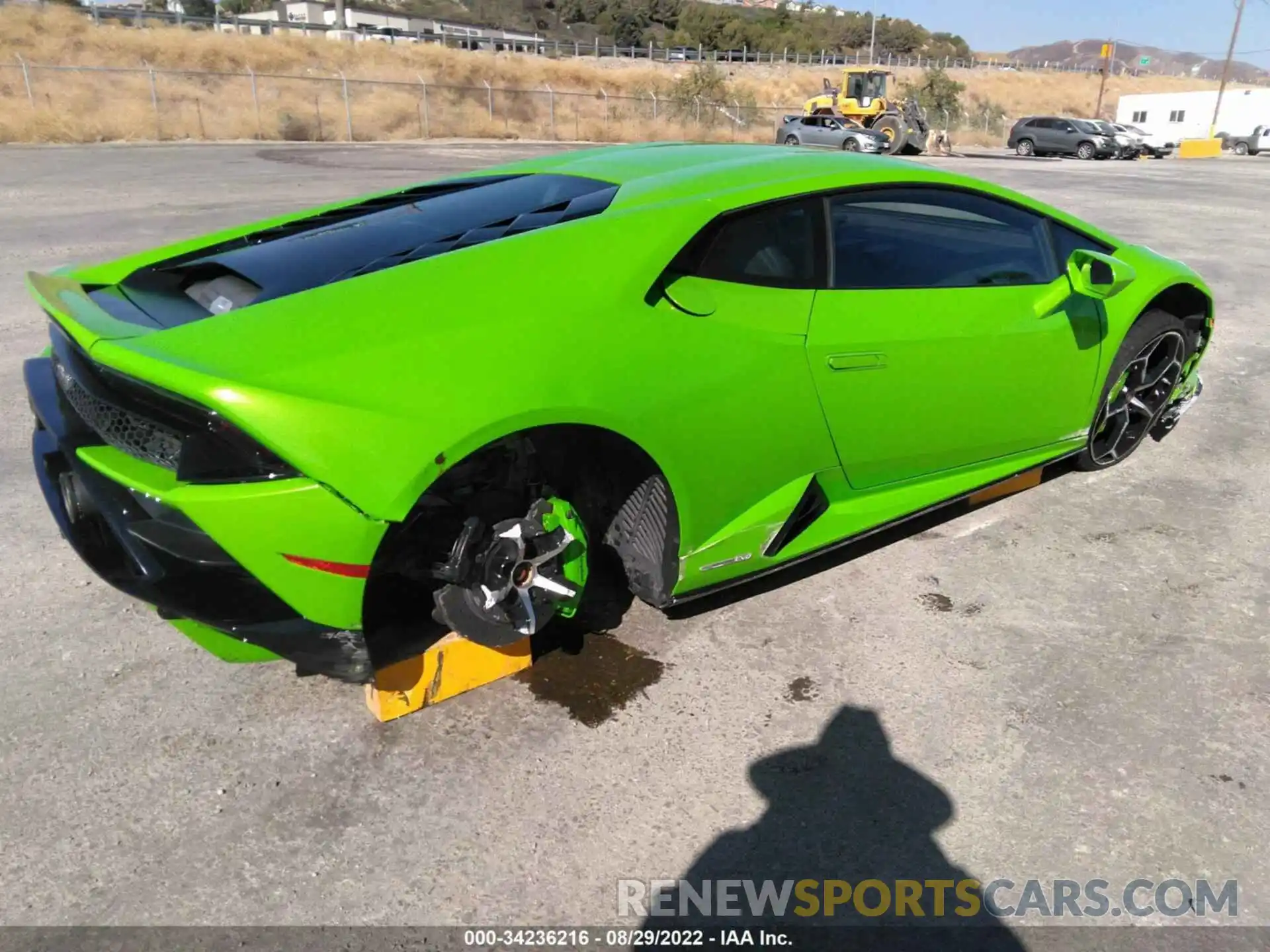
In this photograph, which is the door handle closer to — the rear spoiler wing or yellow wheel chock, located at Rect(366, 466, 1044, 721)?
yellow wheel chock, located at Rect(366, 466, 1044, 721)

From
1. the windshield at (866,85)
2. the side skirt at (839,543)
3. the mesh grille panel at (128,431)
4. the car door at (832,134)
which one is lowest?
the side skirt at (839,543)

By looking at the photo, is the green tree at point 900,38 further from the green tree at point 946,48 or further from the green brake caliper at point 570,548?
the green brake caliper at point 570,548

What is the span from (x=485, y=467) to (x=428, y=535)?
22cm

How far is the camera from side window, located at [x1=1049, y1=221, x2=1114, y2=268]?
12.0ft

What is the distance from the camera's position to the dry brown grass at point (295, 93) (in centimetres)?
2795

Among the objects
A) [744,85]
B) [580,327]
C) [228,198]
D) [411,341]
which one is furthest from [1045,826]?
[744,85]

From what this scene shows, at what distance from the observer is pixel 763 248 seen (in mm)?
2770

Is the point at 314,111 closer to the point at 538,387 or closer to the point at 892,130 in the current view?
the point at 892,130

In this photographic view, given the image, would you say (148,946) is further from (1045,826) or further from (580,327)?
(1045,826)

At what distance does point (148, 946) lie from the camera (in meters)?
1.92

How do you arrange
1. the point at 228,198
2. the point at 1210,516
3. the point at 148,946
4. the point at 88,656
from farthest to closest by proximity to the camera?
the point at 228,198 → the point at 1210,516 → the point at 88,656 → the point at 148,946

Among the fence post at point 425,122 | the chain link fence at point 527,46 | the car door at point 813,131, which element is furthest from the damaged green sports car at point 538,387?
the chain link fence at point 527,46

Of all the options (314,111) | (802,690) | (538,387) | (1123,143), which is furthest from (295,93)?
(802,690)
